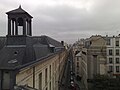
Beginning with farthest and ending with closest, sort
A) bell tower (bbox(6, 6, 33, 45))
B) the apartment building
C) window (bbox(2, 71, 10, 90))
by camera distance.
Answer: the apartment building < bell tower (bbox(6, 6, 33, 45)) < window (bbox(2, 71, 10, 90))

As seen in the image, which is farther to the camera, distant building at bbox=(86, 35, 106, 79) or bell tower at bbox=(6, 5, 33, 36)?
distant building at bbox=(86, 35, 106, 79)

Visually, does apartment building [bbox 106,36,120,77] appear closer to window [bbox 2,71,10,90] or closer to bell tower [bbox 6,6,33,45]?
bell tower [bbox 6,6,33,45]

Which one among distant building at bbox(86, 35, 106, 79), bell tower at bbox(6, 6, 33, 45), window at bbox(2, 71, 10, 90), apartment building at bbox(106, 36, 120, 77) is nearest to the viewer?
window at bbox(2, 71, 10, 90)

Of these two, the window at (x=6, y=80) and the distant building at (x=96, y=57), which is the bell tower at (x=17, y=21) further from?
the distant building at (x=96, y=57)

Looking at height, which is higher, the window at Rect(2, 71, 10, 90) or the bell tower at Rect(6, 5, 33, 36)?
the bell tower at Rect(6, 5, 33, 36)

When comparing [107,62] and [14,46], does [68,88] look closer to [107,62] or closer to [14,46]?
[107,62]

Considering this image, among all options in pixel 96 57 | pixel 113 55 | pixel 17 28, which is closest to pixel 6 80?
pixel 17 28

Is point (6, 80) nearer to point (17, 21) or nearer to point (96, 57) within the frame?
point (17, 21)

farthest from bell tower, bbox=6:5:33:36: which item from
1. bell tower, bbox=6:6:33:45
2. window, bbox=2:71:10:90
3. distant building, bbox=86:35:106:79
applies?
distant building, bbox=86:35:106:79

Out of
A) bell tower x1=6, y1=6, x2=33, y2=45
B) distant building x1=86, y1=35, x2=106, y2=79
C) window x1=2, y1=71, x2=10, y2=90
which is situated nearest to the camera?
window x1=2, y1=71, x2=10, y2=90

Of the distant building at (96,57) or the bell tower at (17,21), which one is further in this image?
the distant building at (96,57)

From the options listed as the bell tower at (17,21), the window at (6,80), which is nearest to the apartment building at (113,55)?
the bell tower at (17,21)

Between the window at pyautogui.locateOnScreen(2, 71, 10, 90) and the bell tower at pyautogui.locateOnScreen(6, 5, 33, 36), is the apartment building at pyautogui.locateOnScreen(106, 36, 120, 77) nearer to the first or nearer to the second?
the bell tower at pyautogui.locateOnScreen(6, 5, 33, 36)

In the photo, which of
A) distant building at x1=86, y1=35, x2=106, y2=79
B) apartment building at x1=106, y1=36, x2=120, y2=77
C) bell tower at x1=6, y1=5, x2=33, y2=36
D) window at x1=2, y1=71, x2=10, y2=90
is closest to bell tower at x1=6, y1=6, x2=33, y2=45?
bell tower at x1=6, y1=5, x2=33, y2=36
